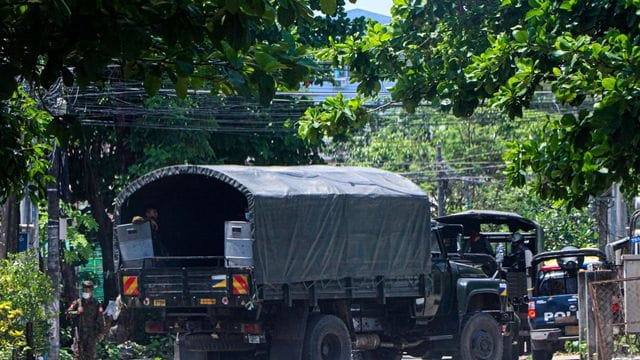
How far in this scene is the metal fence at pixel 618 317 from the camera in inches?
559

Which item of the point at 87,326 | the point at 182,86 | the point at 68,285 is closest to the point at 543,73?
the point at 182,86

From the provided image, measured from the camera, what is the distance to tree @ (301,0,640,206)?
9719 mm

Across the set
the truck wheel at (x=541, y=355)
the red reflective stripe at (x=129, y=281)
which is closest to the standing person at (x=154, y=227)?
the red reflective stripe at (x=129, y=281)

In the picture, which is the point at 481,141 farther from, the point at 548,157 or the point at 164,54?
the point at 164,54

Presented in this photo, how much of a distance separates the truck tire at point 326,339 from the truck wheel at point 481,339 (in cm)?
294

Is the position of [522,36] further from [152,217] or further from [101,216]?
[101,216]

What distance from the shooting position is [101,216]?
91.6 feet

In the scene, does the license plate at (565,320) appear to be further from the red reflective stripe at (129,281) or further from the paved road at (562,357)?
the red reflective stripe at (129,281)

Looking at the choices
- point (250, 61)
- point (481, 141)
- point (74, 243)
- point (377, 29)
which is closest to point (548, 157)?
point (250, 61)

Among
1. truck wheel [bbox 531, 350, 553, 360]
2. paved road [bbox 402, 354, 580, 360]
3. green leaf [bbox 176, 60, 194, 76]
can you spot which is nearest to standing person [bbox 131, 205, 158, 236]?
truck wheel [bbox 531, 350, 553, 360]

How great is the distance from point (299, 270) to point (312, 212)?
108 centimetres

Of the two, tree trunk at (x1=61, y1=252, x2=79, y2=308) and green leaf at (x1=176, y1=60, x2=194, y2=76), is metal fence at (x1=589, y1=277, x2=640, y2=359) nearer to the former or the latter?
green leaf at (x1=176, y1=60, x2=194, y2=76)

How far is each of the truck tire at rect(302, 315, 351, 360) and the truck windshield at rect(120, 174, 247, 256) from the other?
242cm

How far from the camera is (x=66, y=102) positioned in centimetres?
2162
